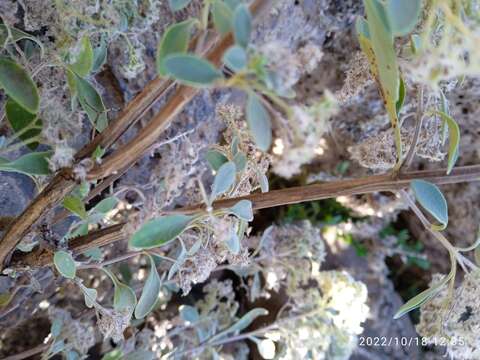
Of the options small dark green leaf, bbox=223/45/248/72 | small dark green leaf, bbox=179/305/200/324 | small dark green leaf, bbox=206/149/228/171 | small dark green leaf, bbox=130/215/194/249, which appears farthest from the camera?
small dark green leaf, bbox=179/305/200/324

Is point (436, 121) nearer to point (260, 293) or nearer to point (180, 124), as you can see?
point (180, 124)

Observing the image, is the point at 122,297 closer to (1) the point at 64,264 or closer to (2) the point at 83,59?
(1) the point at 64,264

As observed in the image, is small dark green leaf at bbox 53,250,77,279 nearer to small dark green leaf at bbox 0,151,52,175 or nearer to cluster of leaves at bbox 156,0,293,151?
small dark green leaf at bbox 0,151,52,175

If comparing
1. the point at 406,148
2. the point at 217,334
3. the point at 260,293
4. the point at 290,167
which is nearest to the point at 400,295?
the point at 260,293

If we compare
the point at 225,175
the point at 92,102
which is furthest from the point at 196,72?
the point at 92,102

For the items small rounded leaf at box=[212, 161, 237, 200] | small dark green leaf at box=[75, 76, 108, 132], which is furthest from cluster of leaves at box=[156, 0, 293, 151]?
small dark green leaf at box=[75, 76, 108, 132]

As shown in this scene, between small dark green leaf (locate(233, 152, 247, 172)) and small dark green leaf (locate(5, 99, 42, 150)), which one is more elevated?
small dark green leaf (locate(5, 99, 42, 150))
